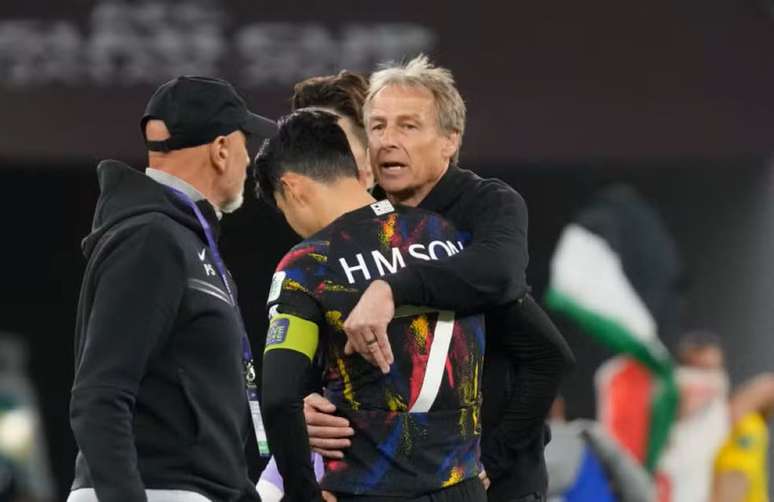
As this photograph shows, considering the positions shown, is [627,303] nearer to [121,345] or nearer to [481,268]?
[481,268]

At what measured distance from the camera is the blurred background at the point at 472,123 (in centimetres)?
662

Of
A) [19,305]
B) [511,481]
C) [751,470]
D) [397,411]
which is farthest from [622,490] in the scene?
[397,411]

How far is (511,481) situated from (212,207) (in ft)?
2.44

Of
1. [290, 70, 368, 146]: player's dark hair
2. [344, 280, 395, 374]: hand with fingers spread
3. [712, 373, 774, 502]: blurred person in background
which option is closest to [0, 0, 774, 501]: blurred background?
[712, 373, 774, 502]: blurred person in background

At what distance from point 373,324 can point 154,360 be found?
1.14 feet

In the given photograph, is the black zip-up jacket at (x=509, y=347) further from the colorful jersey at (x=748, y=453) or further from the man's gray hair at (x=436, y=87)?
the colorful jersey at (x=748, y=453)

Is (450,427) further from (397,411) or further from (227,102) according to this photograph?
(227,102)

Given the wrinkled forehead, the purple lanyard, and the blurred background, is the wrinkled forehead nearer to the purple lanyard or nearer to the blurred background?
the purple lanyard

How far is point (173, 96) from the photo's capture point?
2760 millimetres

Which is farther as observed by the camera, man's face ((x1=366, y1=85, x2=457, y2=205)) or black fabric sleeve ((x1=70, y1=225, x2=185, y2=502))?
man's face ((x1=366, y1=85, x2=457, y2=205))

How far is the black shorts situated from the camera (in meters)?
2.63

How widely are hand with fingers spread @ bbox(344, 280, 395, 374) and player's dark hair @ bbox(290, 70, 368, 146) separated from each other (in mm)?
754

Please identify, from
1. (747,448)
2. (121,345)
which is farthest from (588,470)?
(121,345)

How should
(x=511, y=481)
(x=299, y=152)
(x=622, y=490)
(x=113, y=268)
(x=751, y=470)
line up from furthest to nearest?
(x=751, y=470) < (x=622, y=490) < (x=511, y=481) < (x=299, y=152) < (x=113, y=268)
